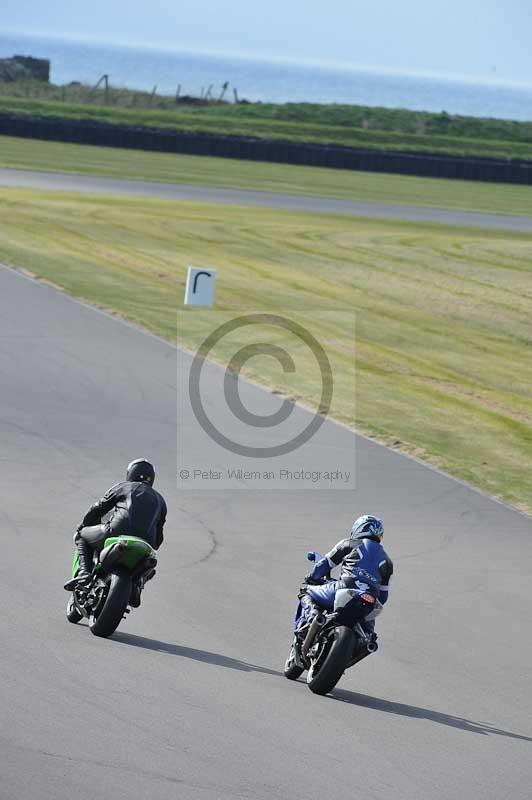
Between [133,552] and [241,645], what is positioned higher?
[133,552]

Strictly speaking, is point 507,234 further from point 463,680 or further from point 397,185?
point 463,680

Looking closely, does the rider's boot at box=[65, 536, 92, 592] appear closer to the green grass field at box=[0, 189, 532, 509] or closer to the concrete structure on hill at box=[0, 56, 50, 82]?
the green grass field at box=[0, 189, 532, 509]

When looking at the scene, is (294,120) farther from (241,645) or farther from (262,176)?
(241,645)

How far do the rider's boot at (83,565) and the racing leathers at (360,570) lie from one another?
5.93 feet

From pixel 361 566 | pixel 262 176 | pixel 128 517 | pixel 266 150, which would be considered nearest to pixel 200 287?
pixel 128 517

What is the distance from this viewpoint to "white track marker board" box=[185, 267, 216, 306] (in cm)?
2653

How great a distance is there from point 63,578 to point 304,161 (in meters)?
51.8

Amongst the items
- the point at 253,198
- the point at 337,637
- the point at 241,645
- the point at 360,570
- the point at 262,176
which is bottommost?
the point at 241,645

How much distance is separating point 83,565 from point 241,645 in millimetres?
1395

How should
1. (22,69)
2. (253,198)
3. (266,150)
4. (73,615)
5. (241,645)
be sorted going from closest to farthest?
(73,615) < (241,645) < (253,198) < (266,150) < (22,69)

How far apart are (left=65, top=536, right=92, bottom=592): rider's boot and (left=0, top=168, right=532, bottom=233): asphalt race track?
3537 cm

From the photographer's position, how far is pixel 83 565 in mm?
10344

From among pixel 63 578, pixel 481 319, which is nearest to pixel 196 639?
pixel 63 578

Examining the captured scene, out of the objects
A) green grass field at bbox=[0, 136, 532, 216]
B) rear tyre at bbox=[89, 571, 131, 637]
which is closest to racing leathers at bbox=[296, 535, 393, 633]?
rear tyre at bbox=[89, 571, 131, 637]
